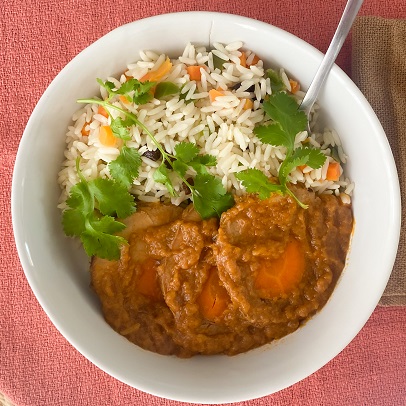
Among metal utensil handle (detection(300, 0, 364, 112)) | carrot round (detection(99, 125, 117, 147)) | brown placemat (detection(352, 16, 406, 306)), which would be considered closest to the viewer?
metal utensil handle (detection(300, 0, 364, 112))

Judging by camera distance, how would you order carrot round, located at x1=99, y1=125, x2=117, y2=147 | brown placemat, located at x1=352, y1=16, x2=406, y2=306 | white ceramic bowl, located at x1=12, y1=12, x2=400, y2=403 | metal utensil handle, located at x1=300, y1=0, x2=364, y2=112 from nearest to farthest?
metal utensil handle, located at x1=300, y1=0, x2=364, y2=112 → white ceramic bowl, located at x1=12, y1=12, x2=400, y2=403 → carrot round, located at x1=99, y1=125, x2=117, y2=147 → brown placemat, located at x1=352, y1=16, x2=406, y2=306

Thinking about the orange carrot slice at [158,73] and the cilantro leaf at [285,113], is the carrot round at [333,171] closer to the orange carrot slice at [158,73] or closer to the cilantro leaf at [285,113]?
the cilantro leaf at [285,113]

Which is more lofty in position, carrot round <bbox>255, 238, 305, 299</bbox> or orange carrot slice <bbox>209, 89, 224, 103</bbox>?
orange carrot slice <bbox>209, 89, 224, 103</bbox>

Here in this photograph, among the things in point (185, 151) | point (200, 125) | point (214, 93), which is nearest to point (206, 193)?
point (185, 151)

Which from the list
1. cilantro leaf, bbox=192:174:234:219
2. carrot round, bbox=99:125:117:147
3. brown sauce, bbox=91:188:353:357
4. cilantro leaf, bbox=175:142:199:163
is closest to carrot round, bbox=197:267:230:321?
brown sauce, bbox=91:188:353:357

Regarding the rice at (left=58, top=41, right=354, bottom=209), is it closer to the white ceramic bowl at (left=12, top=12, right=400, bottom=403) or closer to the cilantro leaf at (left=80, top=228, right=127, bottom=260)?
the white ceramic bowl at (left=12, top=12, right=400, bottom=403)

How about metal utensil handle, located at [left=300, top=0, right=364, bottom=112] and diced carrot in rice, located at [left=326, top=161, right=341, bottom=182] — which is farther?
diced carrot in rice, located at [left=326, top=161, right=341, bottom=182]

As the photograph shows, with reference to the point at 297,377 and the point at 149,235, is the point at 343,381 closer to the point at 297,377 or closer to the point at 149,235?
the point at 297,377

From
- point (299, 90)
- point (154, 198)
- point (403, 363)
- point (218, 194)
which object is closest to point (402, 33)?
point (299, 90)
